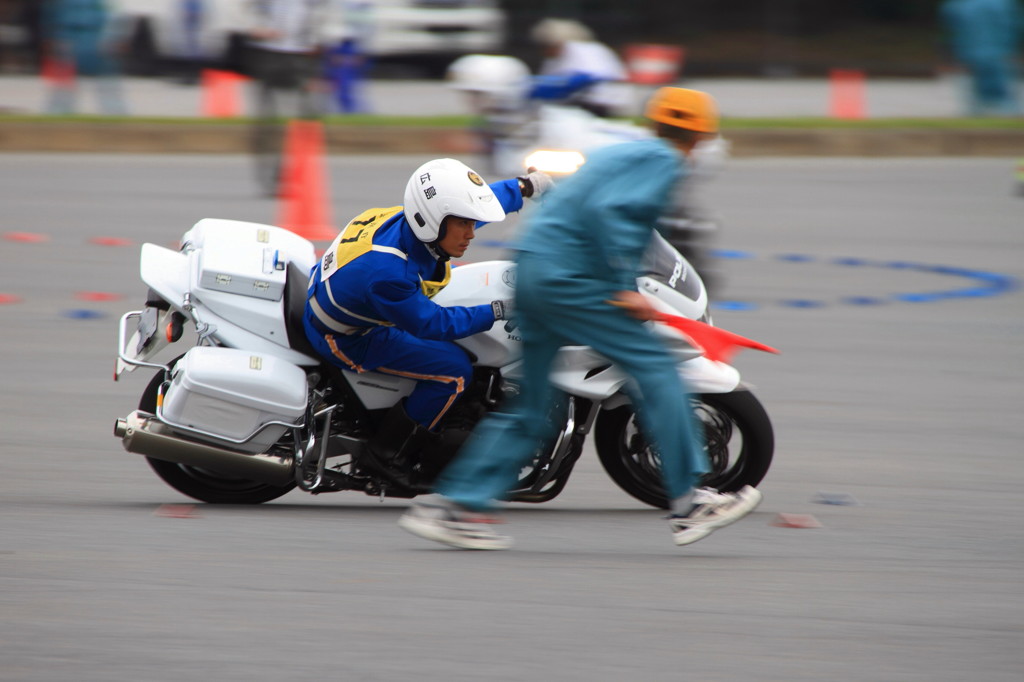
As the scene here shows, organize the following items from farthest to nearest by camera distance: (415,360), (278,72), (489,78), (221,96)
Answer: (221,96) < (278,72) < (489,78) < (415,360)

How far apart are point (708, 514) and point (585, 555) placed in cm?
48

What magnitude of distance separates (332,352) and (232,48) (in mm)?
19184

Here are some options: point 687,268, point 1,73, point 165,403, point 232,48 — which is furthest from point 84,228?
point 1,73

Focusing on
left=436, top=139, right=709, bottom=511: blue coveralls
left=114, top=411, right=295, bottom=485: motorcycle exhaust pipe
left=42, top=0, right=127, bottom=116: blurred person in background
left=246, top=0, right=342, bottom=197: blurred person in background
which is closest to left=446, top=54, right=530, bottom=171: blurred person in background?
left=246, top=0, right=342, bottom=197: blurred person in background

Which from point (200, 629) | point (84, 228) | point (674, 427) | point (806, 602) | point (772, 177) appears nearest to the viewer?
point (200, 629)

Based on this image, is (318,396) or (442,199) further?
(318,396)

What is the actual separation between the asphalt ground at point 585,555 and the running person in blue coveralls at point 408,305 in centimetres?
46

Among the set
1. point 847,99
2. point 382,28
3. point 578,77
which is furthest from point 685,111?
point 382,28

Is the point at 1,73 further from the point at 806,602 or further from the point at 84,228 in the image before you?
the point at 806,602

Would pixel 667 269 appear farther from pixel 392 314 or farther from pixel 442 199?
pixel 392 314

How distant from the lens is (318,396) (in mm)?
5680

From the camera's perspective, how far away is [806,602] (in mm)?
A: 4672

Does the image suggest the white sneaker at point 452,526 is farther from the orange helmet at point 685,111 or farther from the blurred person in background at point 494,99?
the blurred person in background at point 494,99

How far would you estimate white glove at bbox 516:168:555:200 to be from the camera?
229 inches
